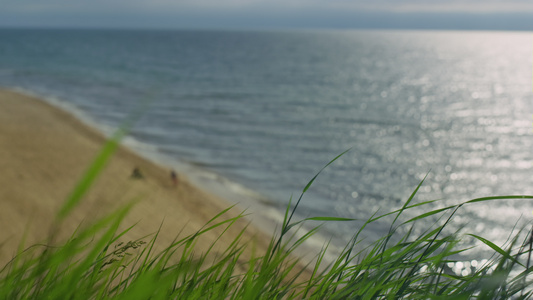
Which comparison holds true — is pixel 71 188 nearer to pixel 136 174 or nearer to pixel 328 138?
Answer: pixel 136 174

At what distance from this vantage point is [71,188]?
11.2 metres

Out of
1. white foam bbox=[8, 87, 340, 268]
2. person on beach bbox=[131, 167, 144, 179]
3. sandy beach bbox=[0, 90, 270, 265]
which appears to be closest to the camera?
sandy beach bbox=[0, 90, 270, 265]

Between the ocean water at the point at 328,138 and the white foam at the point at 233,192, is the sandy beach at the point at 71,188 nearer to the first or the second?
the white foam at the point at 233,192

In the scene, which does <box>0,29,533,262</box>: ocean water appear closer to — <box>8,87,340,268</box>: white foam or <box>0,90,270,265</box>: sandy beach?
<box>8,87,340,268</box>: white foam

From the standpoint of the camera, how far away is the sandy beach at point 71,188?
9.34 meters

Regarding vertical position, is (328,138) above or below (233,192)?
above

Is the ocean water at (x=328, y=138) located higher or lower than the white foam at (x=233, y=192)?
higher

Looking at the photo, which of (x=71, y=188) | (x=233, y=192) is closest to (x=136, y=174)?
(x=71, y=188)

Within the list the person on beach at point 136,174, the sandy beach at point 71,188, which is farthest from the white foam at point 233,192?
the person on beach at point 136,174

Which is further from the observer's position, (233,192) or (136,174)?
(233,192)

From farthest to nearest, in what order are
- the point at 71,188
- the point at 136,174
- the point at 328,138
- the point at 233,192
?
the point at 328,138 < the point at 233,192 < the point at 136,174 < the point at 71,188

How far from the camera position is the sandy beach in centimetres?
934

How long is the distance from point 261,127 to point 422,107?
1616 centimetres

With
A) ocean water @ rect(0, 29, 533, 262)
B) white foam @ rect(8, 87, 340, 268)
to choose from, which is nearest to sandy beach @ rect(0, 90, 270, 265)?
white foam @ rect(8, 87, 340, 268)
